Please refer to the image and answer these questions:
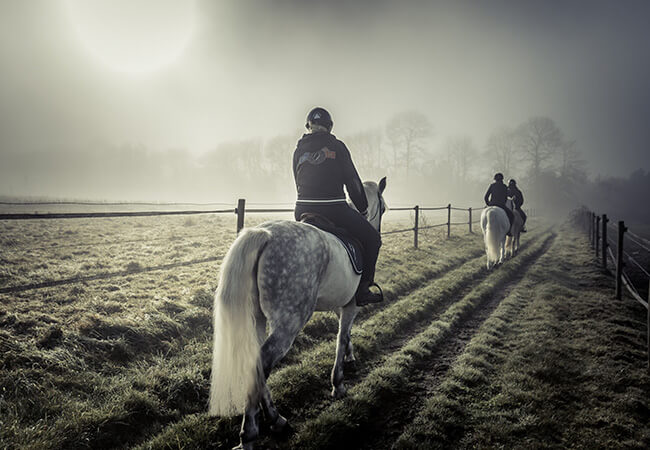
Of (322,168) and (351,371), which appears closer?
(322,168)

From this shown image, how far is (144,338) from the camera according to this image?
14.9ft

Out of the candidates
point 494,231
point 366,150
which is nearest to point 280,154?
point 366,150

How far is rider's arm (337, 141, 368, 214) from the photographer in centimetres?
359

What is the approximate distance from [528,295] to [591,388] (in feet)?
15.3

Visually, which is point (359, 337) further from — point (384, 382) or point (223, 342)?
point (223, 342)

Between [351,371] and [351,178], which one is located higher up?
[351,178]

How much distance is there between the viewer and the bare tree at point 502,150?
48.6 m

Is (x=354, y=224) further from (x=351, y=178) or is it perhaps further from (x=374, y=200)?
(x=374, y=200)

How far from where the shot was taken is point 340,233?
3.55 m

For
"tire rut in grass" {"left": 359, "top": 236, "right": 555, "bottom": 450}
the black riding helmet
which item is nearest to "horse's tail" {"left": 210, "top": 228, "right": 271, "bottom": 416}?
"tire rut in grass" {"left": 359, "top": 236, "right": 555, "bottom": 450}

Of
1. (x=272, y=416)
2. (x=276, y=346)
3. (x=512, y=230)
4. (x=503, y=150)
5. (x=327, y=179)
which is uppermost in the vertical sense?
(x=503, y=150)

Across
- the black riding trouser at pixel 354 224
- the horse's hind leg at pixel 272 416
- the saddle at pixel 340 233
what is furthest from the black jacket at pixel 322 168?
A: the horse's hind leg at pixel 272 416

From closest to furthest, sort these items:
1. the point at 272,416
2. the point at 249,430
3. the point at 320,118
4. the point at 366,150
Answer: the point at 249,430, the point at 272,416, the point at 320,118, the point at 366,150

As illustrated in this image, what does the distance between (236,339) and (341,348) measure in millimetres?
1761
